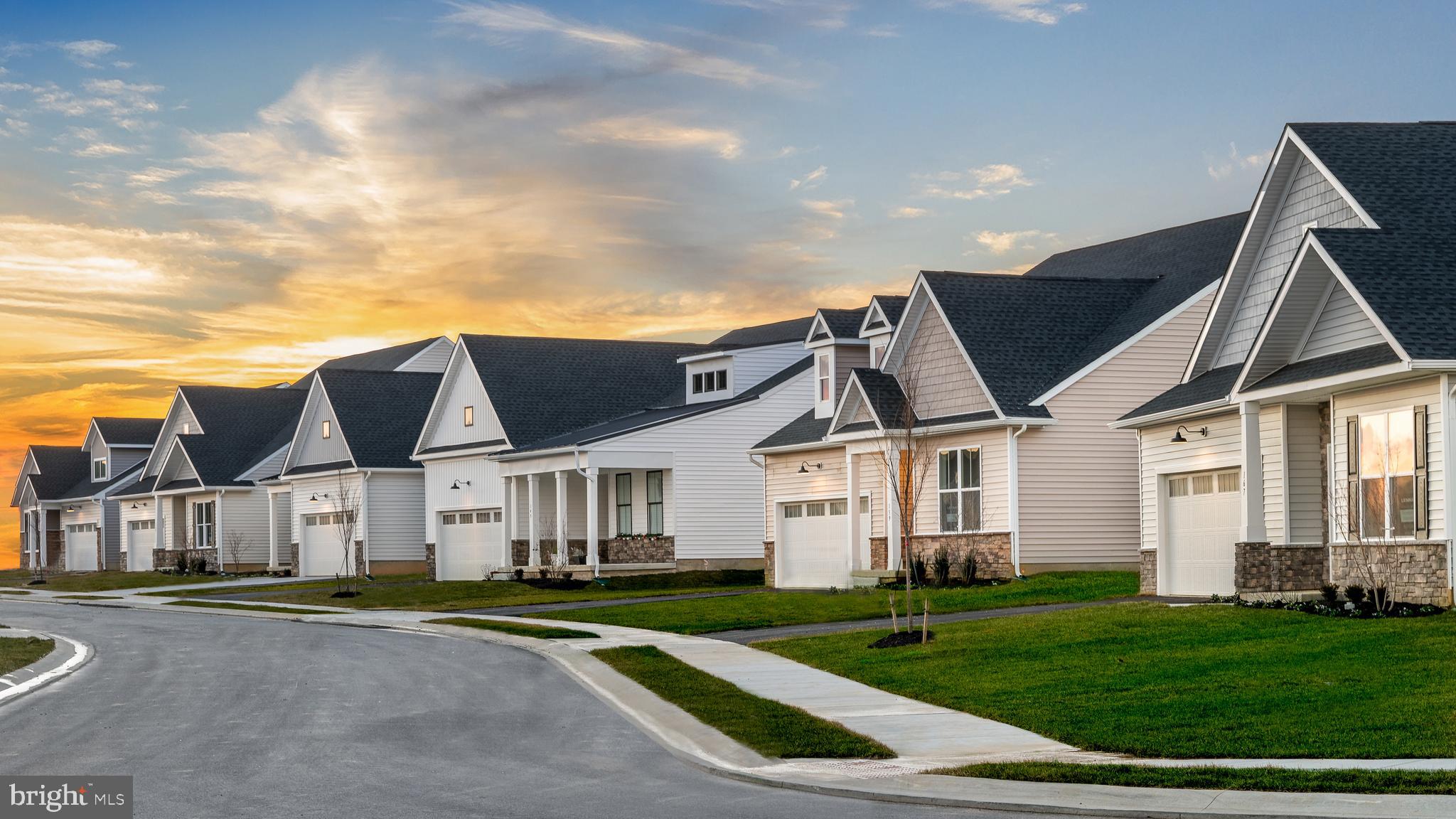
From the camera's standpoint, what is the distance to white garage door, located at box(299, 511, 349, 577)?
5766 cm

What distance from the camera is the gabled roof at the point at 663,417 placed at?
45.4 metres

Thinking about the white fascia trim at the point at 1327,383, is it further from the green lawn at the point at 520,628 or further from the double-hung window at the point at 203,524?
the double-hung window at the point at 203,524

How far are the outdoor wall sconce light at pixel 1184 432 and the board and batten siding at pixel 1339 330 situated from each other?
3.52 meters

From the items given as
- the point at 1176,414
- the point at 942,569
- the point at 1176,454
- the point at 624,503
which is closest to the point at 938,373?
the point at 942,569

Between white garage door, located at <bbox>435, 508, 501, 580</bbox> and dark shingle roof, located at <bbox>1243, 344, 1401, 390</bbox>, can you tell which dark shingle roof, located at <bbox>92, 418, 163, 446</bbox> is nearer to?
white garage door, located at <bbox>435, 508, 501, 580</bbox>

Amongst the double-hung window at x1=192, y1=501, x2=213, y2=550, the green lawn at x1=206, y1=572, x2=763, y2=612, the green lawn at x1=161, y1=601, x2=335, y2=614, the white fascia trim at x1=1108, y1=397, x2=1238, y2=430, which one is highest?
the white fascia trim at x1=1108, y1=397, x2=1238, y2=430

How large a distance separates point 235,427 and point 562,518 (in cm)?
2834

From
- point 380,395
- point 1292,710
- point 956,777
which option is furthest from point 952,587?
point 380,395

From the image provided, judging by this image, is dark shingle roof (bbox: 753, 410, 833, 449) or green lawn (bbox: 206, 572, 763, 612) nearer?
green lawn (bbox: 206, 572, 763, 612)

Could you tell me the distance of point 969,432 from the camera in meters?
35.2

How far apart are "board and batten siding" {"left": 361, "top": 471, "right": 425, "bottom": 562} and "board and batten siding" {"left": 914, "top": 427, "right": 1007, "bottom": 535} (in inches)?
997

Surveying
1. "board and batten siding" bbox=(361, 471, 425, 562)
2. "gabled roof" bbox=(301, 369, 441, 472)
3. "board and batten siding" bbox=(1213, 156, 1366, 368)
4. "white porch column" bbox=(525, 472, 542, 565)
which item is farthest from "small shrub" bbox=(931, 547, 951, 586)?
"gabled roof" bbox=(301, 369, 441, 472)

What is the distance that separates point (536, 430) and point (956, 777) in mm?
39153

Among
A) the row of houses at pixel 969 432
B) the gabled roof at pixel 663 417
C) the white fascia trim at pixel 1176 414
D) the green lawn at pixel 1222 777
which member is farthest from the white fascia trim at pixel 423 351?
the green lawn at pixel 1222 777
